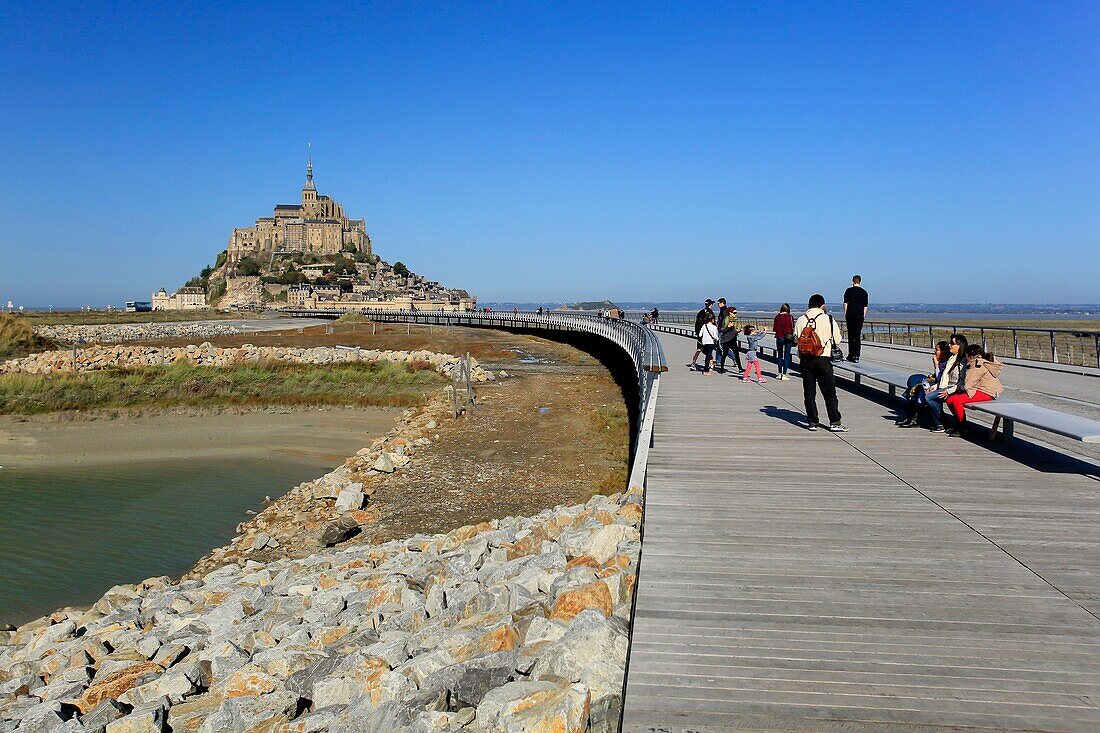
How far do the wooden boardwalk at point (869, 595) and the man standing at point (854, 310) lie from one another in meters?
6.21

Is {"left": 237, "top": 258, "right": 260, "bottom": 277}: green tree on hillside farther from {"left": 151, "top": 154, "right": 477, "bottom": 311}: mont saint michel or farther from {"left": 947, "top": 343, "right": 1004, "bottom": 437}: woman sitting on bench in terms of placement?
{"left": 947, "top": 343, "right": 1004, "bottom": 437}: woman sitting on bench

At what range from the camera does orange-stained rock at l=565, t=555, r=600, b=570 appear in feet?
16.2

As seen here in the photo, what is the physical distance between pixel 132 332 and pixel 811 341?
6893 cm

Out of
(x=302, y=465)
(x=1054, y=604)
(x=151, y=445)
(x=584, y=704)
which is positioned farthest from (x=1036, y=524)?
(x=151, y=445)

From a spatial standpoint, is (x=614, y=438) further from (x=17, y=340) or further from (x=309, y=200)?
(x=309, y=200)

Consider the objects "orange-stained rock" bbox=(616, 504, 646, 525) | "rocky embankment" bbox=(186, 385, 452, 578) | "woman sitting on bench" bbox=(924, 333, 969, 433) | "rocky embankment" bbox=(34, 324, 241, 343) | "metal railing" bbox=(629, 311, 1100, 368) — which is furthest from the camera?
"rocky embankment" bbox=(34, 324, 241, 343)

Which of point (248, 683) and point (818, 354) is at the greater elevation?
point (818, 354)

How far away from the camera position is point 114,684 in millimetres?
5000

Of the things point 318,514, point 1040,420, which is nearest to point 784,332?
point 1040,420

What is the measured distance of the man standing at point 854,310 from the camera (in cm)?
1292

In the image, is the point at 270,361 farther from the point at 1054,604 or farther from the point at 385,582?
the point at 1054,604

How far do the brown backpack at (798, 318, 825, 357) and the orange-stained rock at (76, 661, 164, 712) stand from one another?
7062 mm

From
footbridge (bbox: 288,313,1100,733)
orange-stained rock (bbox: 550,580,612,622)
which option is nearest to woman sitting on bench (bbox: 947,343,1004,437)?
footbridge (bbox: 288,313,1100,733)

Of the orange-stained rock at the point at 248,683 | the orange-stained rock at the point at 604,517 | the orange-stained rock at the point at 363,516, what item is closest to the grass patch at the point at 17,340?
the orange-stained rock at the point at 363,516
